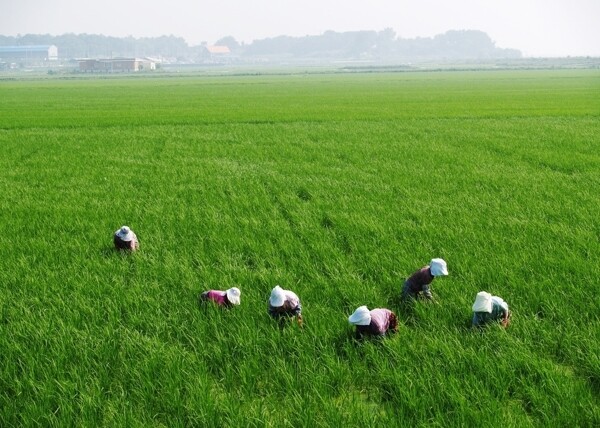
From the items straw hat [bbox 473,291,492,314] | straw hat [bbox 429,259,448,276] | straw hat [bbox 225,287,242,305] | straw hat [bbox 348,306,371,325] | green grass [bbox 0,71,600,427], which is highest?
straw hat [bbox 429,259,448,276]

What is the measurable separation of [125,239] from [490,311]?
291cm

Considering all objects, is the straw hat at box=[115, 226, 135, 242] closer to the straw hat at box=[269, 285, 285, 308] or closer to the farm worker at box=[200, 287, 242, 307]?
the farm worker at box=[200, 287, 242, 307]

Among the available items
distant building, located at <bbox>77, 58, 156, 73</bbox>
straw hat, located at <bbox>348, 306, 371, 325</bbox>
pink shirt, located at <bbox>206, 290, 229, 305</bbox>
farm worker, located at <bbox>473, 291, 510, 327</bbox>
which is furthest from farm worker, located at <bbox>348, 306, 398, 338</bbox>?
distant building, located at <bbox>77, 58, 156, 73</bbox>

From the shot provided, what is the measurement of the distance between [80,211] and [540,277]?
4.71 m

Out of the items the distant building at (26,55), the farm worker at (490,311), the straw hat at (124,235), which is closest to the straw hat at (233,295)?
the farm worker at (490,311)

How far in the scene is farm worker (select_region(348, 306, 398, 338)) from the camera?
2.64m

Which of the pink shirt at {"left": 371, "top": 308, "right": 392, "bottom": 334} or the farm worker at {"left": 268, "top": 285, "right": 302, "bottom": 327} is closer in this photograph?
the pink shirt at {"left": 371, "top": 308, "right": 392, "bottom": 334}

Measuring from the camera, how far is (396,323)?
9.24 ft

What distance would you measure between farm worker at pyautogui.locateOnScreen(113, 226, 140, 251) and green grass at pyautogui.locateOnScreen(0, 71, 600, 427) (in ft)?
0.29

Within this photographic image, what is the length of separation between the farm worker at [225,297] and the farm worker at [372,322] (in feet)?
2.43

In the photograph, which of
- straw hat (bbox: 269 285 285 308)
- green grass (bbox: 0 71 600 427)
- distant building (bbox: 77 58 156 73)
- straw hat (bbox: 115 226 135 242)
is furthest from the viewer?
distant building (bbox: 77 58 156 73)

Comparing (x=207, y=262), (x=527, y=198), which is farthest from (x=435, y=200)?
(x=207, y=262)

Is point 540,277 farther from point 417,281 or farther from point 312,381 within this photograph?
point 312,381

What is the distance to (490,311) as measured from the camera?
2.76 m
